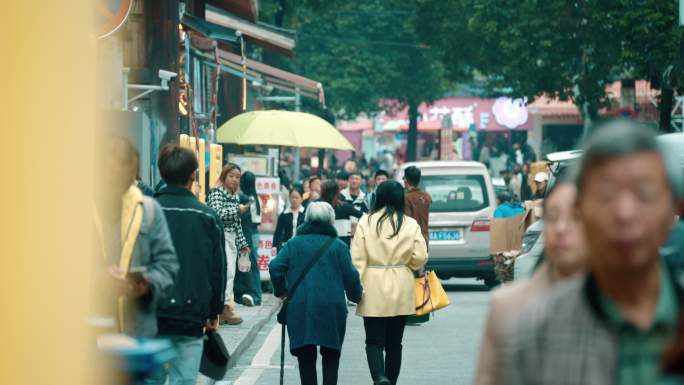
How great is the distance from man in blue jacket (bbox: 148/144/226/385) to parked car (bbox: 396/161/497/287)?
43.6 feet

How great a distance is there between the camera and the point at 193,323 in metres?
7.21

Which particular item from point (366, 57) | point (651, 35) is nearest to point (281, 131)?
point (651, 35)

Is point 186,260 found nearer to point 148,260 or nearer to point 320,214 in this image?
point 148,260

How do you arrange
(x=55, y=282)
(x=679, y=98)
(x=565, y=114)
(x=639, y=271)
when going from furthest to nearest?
(x=565, y=114)
(x=679, y=98)
(x=55, y=282)
(x=639, y=271)

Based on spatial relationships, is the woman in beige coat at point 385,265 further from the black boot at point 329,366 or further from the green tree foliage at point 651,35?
the green tree foliage at point 651,35

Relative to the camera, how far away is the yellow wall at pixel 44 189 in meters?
4.56

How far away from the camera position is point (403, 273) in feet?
34.0

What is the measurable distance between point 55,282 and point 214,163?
1280 centimetres

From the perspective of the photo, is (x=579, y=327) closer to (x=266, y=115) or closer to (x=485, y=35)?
(x=266, y=115)

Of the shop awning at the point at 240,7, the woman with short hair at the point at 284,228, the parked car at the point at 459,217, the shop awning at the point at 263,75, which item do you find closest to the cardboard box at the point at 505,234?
the woman with short hair at the point at 284,228

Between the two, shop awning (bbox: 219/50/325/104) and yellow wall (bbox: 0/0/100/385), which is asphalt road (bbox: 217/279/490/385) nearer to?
shop awning (bbox: 219/50/325/104)

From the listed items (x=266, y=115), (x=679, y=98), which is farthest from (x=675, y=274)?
(x=679, y=98)

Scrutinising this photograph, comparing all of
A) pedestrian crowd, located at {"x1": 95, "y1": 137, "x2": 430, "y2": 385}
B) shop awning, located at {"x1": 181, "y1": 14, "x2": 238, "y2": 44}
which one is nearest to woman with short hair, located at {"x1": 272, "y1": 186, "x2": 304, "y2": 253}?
pedestrian crowd, located at {"x1": 95, "y1": 137, "x2": 430, "y2": 385}

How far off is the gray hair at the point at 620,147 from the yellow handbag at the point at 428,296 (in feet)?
25.7
